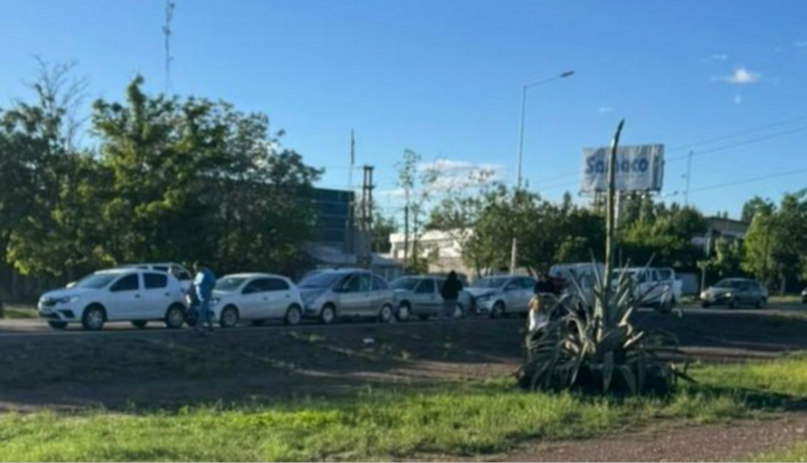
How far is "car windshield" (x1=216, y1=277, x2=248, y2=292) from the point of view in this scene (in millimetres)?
30878

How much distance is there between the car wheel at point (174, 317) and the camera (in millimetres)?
29453

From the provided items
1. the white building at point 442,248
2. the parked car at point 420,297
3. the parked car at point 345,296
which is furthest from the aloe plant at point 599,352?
the white building at point 442,248

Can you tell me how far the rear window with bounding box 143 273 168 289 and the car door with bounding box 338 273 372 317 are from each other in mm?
6218

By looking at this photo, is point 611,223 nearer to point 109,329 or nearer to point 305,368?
point 305,368

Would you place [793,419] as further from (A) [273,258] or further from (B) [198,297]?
(A) [273,258]

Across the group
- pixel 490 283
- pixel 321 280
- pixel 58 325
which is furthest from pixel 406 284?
pixel 58 325

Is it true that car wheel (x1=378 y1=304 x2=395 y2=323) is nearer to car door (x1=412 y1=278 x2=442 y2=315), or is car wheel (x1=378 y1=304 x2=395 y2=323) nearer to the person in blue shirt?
car door (x1=412 y1=278 x2=442 y2=315)

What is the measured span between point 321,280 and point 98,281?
7.68m

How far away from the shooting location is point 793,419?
48.9 ft

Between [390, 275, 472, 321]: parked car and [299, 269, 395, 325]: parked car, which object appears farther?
[390, 275, 472, 321]: parked car

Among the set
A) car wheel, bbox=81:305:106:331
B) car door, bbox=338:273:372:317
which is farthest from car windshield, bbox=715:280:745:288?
car wheel, bbox=81:305:106:331

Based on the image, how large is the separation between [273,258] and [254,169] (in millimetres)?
4852

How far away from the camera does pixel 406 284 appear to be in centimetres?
3788

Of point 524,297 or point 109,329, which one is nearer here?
point 109,329
